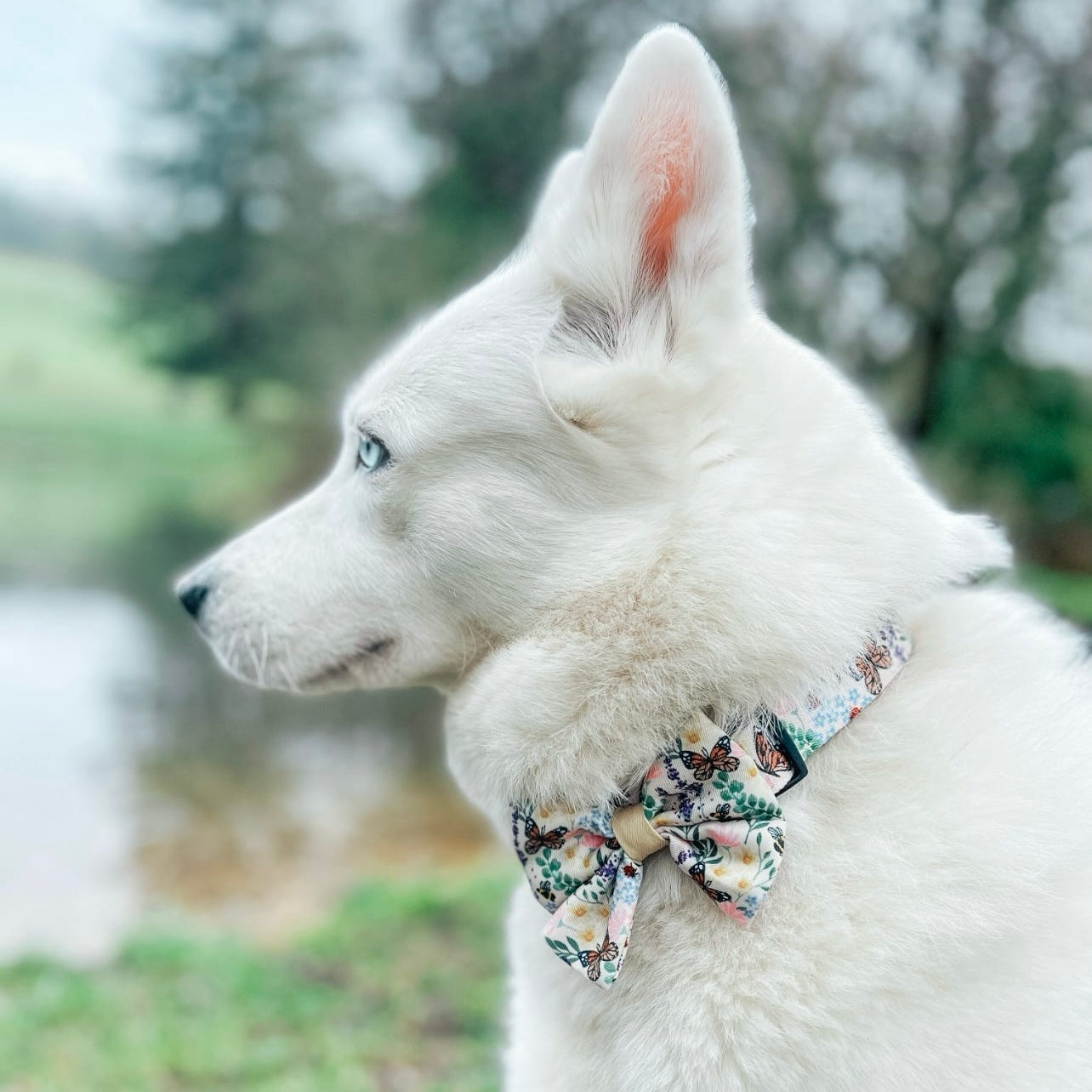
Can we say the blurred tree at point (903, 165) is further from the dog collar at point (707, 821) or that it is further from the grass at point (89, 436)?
the dog collar at point (707, 821)

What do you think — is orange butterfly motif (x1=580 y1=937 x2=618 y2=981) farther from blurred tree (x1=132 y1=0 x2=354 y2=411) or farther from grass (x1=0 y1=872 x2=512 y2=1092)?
blurred tree (x1=132 y1=0 x2=354 y2=411)

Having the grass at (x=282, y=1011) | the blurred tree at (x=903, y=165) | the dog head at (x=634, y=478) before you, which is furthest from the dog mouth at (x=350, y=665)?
the blurred tree at (x=903, y=165)

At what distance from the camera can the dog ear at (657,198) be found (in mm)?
1115

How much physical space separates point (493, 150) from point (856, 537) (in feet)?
17.3

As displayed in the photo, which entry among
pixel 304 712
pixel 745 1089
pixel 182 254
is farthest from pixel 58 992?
pixel 182 254

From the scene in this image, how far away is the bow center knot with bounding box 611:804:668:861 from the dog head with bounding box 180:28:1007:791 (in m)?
0.12

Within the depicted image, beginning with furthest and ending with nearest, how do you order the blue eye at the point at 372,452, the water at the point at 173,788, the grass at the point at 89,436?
1. the grass at the point at 89,436
2. the water at the point at 173,788
3. the blue eye at the point at 372,452

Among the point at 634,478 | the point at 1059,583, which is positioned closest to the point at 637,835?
the point at 634,478

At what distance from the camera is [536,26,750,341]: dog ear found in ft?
3.66

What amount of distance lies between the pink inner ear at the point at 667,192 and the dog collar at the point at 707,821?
1.73ft

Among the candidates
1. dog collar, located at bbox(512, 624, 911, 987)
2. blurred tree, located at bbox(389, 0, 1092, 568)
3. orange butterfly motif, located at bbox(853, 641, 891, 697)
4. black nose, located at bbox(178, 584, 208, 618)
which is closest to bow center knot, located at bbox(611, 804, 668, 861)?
dog collar, located at bbox(512, 624, 911, 987)

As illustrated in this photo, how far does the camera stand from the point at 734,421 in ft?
4.10

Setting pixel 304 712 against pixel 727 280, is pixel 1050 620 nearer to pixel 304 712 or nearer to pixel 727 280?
pixel 727 280

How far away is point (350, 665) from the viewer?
56.8 inches
